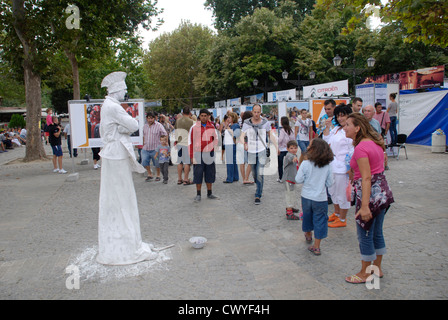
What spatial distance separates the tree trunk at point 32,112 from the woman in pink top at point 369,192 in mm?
14914

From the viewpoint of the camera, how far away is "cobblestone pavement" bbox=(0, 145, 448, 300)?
12.3 feet

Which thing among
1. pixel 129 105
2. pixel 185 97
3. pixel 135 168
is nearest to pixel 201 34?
pixel 185 97

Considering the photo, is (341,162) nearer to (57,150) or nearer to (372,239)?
(372,239)

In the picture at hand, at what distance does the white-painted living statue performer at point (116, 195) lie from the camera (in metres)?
4.39

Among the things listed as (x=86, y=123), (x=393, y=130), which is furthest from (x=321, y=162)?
(x=393, y=130)

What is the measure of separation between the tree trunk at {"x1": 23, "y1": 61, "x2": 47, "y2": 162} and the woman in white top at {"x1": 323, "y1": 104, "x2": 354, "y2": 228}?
13.8 metres

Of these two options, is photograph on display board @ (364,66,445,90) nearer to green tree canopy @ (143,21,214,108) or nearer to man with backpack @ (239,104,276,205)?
man with backpack @ (239,104,276,205)

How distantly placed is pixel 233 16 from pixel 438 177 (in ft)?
116

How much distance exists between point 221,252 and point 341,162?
2.43 meters

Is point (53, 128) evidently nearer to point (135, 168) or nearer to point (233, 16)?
point (135, 168)

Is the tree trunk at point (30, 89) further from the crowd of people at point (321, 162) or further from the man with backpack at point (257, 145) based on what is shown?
the man with backpack at point (257, 145)

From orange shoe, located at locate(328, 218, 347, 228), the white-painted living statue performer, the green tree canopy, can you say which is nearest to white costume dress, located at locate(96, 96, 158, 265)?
the white-painted living statue performer

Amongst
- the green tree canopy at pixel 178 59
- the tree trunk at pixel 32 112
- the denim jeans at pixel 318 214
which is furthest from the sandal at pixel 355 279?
the green tree canopy at pixel 178 59

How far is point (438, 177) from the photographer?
925 cm
